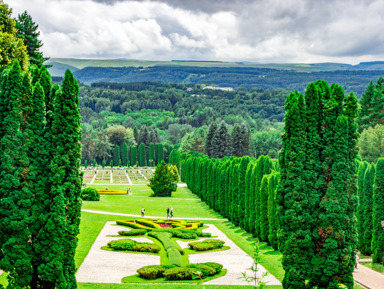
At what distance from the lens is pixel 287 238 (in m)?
17.7

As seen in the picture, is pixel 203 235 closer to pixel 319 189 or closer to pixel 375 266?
pixel 375 266

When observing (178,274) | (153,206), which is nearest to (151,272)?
(178,274)

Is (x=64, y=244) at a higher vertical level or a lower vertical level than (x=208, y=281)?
higher

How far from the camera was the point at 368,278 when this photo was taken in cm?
2344

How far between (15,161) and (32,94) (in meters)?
2.45

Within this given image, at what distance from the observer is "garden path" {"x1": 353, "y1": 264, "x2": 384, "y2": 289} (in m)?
22.0

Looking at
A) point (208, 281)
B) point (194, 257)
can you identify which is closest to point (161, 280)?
point (208, 281)

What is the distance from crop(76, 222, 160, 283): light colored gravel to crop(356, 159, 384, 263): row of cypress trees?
12.8 metres

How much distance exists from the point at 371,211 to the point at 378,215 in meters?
2.06

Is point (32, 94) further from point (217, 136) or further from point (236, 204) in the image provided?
point (217, 136)

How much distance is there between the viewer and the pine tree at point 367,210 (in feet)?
99.9

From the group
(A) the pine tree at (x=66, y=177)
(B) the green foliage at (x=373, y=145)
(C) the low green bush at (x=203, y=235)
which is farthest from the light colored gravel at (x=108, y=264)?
(B) the green foliage at (x=373, y=145)

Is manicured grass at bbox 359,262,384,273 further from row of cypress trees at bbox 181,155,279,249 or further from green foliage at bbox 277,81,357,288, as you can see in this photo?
green foliage at bbox 277,81,357,288

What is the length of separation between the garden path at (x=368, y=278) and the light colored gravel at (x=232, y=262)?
4.07 metres
